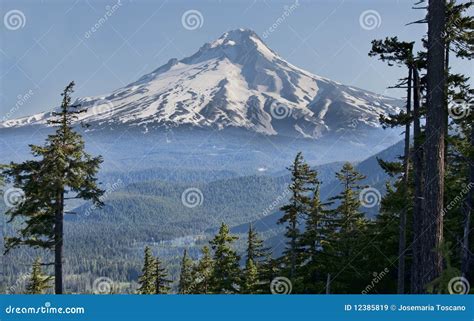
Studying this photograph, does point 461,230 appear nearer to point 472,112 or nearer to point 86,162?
point 472,112

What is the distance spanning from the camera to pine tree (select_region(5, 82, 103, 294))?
2186cm

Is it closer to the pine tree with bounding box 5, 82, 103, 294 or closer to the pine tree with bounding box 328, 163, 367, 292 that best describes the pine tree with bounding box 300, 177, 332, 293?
the pine tree with bounding box 328, 163, 367, 292

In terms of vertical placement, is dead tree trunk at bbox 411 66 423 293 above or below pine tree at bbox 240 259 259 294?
above

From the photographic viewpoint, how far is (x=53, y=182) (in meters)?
21.7

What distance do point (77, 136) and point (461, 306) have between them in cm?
1660

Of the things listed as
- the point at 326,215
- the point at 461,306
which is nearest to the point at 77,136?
the point at 326,215

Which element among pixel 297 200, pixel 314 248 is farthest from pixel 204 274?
pixel 297 200

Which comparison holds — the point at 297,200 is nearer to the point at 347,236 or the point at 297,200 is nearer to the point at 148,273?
the point at 347,236

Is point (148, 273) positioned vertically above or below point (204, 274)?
below

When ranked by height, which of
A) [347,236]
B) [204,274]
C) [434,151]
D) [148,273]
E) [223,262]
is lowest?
[148,273]

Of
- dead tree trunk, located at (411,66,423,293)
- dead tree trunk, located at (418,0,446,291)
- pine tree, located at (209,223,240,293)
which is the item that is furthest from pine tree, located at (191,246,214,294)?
dead tree trunk, located at (418,0,446,291)

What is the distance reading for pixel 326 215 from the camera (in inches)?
1221

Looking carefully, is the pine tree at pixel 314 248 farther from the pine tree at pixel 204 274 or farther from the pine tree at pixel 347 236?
the pine tree at pixel 204 274

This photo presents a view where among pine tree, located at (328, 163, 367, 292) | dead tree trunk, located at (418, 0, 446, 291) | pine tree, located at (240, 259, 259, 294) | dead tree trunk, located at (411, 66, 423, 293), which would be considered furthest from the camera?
pine tree, located at (240, 259, 259, 294)
